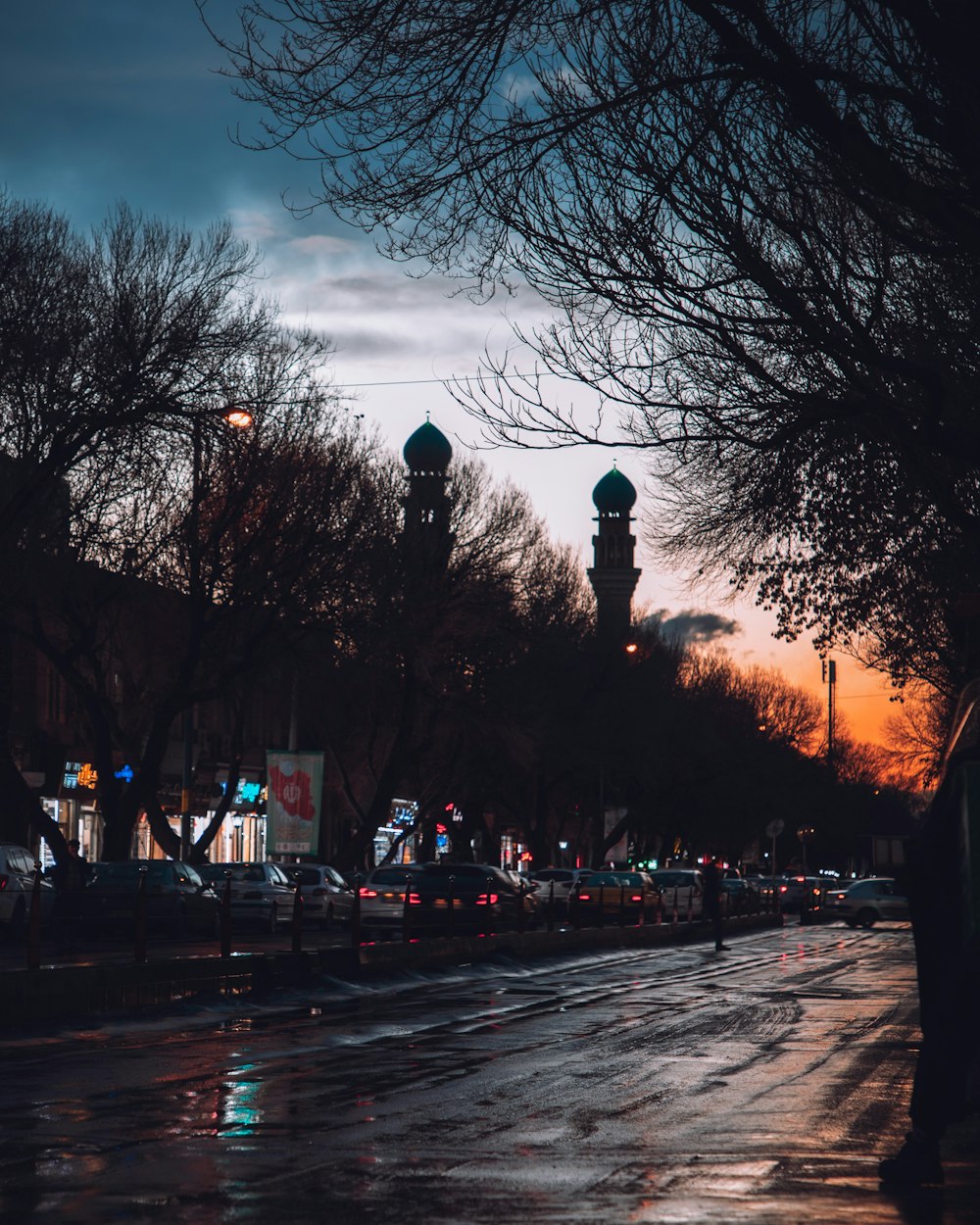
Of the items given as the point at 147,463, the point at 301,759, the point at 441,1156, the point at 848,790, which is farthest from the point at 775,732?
the point at 441,1156

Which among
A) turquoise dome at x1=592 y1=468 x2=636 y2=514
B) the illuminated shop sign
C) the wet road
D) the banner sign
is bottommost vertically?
the wet road

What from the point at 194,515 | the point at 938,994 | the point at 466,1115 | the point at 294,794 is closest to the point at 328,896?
the point at 294,794

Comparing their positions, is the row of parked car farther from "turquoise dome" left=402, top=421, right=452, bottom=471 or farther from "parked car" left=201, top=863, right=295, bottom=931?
"turquoise dome" left=402, top=421, right=452, bottom=471

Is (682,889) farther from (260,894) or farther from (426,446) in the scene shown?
(426,446)

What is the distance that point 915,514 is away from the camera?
24.5m

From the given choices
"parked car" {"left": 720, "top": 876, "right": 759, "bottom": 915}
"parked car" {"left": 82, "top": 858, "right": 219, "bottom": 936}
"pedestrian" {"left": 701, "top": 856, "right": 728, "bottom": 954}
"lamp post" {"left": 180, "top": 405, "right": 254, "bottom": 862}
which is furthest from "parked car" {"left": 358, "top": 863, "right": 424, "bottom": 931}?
"parked car" {"left": 720, "top": 876, "right": 759, "bottom": 915}

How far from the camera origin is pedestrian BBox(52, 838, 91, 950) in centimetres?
2642

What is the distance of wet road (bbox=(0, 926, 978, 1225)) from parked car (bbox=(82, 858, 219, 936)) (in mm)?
11081

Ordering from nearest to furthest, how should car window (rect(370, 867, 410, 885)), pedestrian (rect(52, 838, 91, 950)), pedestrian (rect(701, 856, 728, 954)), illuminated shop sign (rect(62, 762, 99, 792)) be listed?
pedestrian (rect(52, 838, 91, 950)), pedestrian (rect(701, 856, 728, 954)), car window (rect(370, 867, 410, 885)), illuminated shop sign (rect(62, 762, 99, 792))

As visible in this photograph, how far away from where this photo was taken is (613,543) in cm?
15588

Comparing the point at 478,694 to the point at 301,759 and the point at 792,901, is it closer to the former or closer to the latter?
the point at 301,759

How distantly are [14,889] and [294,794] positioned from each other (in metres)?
9.82

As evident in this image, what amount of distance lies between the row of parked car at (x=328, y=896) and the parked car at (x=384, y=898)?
0.07ft

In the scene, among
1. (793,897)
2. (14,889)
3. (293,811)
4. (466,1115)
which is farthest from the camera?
(793,897)
